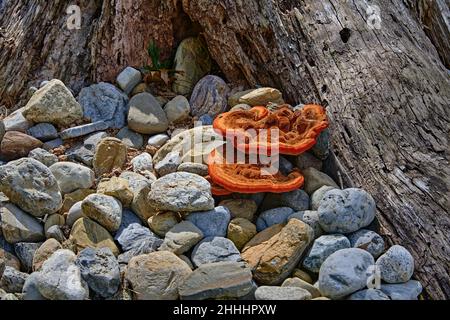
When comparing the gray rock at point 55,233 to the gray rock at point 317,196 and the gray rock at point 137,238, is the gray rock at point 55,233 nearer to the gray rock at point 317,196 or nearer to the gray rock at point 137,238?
the gray rock at point 137,238

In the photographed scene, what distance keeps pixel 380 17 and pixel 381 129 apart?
1.06 m

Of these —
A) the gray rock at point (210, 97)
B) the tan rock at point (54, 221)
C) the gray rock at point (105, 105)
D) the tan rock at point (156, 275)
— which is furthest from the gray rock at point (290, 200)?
the gray rock at point (105, 105)

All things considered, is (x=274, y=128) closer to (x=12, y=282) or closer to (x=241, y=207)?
(x=241, y=207)

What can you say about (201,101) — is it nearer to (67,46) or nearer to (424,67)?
(67,46)

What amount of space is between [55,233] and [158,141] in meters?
1.08

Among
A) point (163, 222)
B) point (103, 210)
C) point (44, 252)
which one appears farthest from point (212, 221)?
point (44, 252)

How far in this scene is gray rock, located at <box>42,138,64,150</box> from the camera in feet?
14.4

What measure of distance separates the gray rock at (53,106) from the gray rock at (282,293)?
2022mm

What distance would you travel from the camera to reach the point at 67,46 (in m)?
4.91

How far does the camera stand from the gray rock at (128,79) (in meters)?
4.77

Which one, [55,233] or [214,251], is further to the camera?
[55,233]

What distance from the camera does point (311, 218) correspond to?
3.66 meters

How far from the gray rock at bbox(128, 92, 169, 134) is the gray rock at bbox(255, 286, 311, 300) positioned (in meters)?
1.67
